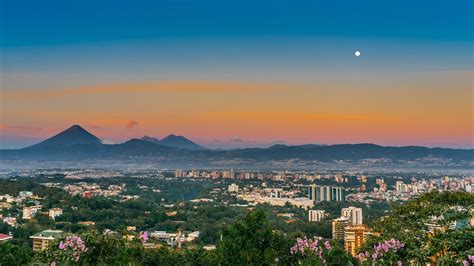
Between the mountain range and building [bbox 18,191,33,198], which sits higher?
the mountain range

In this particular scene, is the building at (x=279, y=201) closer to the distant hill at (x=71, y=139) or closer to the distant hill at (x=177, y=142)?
the distant hill at (x=177, y=142)

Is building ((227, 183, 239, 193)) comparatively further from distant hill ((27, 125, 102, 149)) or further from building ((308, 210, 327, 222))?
distant hill ((27, 125, 102, 149))

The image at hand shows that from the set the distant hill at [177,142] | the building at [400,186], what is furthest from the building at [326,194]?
the distant hill at [177,142]

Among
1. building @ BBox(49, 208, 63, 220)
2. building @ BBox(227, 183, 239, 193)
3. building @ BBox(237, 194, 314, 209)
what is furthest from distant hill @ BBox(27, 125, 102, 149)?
building @ BBox(49, 208, 63, 220)

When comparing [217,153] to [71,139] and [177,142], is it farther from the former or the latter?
[71,139]

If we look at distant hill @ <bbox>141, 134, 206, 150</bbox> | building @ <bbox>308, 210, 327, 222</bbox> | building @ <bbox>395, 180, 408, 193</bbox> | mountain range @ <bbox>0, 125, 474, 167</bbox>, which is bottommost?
building @ <bbox>308, 210, 327, 222</bbox>

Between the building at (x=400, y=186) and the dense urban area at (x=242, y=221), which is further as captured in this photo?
the building at (x=400, y=186)
